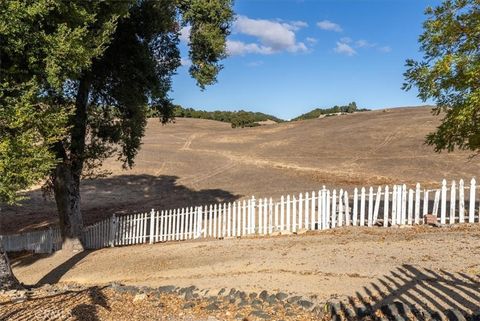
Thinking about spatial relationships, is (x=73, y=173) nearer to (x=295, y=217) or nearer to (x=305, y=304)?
(x=295, y=217)

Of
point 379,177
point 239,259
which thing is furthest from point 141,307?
point 379,177

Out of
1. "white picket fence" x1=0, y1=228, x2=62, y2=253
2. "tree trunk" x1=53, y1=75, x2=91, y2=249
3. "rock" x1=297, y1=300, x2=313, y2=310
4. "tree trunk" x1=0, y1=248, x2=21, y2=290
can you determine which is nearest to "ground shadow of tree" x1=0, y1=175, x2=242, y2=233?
"white picket fence" x1=0, y1=228, x2=62, y2=253

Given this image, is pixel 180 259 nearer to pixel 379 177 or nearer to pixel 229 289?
pixel 229 289

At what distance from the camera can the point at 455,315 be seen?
228 inches

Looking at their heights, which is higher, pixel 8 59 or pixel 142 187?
pixel 8 59

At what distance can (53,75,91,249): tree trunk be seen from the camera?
1401 cm

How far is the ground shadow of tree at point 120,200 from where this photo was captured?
23.5 m

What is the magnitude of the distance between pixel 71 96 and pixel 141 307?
8776mm

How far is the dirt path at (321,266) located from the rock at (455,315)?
1.25 feet

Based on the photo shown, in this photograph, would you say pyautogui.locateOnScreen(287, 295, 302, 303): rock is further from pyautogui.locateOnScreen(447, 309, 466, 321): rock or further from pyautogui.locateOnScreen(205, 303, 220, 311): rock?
pyautogui.locateOnScreen(447, 309, 466, 321): rock

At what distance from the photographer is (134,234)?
16.4 m

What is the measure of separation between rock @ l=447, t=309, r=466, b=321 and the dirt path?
1.25 feet

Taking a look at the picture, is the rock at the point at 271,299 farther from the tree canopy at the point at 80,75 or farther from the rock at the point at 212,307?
the tree canopy at the point at 80,75

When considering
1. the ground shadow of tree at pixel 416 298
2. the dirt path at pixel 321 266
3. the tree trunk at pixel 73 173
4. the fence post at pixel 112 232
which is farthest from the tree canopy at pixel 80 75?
the ground shadow of tree at pixel 416 298
